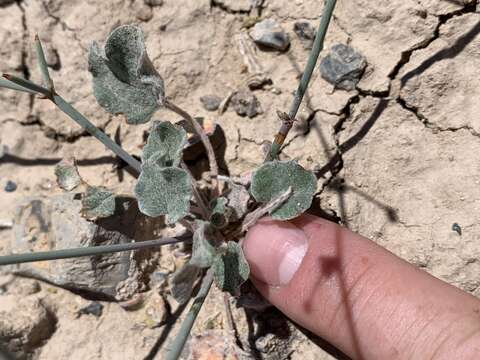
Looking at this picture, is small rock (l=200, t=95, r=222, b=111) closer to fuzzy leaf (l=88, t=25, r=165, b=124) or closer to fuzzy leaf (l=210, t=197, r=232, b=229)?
fuzzy leaf (l=88, t=25, r=165, b=124)

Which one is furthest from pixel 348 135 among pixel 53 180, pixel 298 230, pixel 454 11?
pixel 53 180

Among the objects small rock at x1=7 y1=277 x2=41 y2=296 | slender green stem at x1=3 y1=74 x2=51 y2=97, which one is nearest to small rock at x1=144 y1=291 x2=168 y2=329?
small rock at x1=7 y1=277 x2=41 y2=296

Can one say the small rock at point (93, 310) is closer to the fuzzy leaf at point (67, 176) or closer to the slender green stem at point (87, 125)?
the fuzzy leaf at point (67, 176)

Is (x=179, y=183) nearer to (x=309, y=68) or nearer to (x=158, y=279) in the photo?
(x=309, y=68)

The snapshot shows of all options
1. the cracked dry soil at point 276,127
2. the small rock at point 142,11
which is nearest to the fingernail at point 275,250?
the cracked dry soil at point 276,127

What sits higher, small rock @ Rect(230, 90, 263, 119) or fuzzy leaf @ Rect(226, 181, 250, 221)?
small rock @ Rect(230, 90, 263, 119)

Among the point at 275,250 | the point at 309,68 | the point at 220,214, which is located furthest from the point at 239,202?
the point at 309,68

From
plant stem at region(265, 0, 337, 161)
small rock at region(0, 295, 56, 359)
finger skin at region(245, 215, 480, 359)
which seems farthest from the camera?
small rock at region(0, 295, 56, 359)
